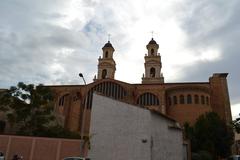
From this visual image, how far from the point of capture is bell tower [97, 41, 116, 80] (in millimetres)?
63094

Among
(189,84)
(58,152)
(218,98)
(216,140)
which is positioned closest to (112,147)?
(58,152)

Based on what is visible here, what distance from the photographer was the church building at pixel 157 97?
45.6 metres

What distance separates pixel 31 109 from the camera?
3020cm

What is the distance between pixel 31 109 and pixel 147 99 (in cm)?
2622

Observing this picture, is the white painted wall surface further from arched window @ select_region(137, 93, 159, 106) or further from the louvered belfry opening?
the louvered belfry opening

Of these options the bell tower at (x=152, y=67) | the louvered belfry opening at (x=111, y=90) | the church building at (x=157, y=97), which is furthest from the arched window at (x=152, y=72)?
the louvered belfry opening at (x=111, y=90)

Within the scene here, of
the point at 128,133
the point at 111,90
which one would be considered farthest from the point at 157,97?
the point at 128,133

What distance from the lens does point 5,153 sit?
2291cm

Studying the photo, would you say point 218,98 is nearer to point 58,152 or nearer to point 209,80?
point 209,80


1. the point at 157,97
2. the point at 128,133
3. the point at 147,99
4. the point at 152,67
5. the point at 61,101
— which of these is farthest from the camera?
the point at 152,67

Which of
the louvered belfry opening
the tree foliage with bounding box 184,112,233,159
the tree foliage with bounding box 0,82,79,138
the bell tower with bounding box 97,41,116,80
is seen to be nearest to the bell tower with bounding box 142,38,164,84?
the bell tower with bounding box 97,41,116,80

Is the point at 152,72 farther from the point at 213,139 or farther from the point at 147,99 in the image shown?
the point at 213,139

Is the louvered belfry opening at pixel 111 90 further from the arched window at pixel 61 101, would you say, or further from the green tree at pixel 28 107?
the green tree at pixel 28 107

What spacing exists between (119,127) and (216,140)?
18.1 meters
